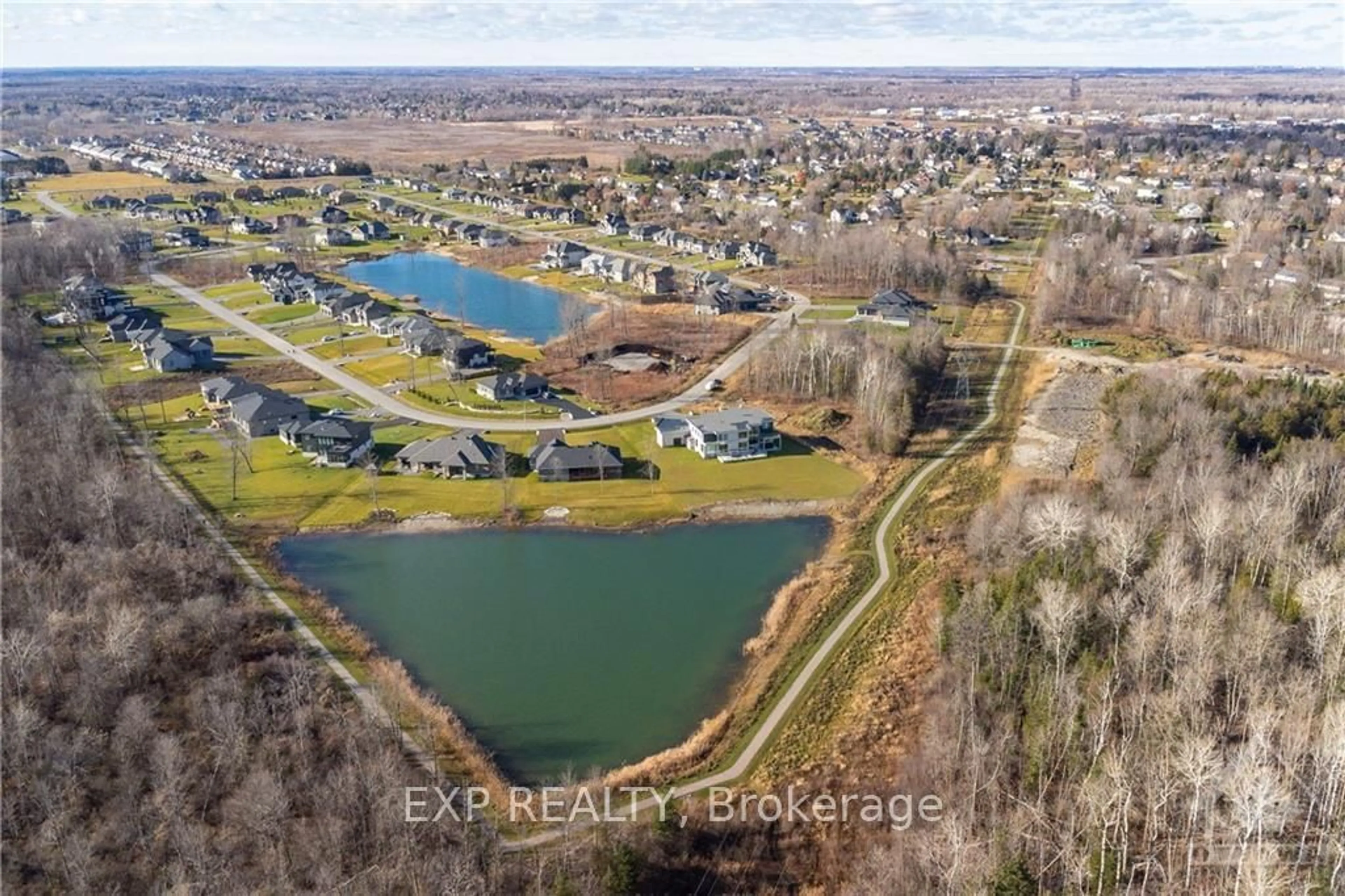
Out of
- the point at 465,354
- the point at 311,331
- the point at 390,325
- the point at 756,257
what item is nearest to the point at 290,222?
the point at 311,331

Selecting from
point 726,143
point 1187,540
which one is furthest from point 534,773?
point 726,143

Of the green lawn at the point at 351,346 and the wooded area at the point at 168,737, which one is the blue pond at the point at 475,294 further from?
Answer: the wooded area at the point at 168,737

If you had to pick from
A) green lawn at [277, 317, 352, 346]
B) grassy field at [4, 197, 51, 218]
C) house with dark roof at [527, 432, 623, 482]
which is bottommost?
house with dark roof at [527, 432, 623, 482]

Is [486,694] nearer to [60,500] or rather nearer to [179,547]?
[179,547]

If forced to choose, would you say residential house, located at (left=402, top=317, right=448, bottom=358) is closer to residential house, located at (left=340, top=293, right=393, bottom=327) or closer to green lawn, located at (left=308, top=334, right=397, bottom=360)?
green lawn, located at (left=308, top=334, right=397, bottom=360)

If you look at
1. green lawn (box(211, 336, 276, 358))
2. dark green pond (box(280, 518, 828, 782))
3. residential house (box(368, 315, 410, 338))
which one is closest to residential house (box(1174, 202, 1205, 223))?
dark green pond (box(280, 518, 828, 782))

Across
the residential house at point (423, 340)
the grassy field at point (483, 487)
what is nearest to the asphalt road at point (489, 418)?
the grassy field at point (483, 487)
